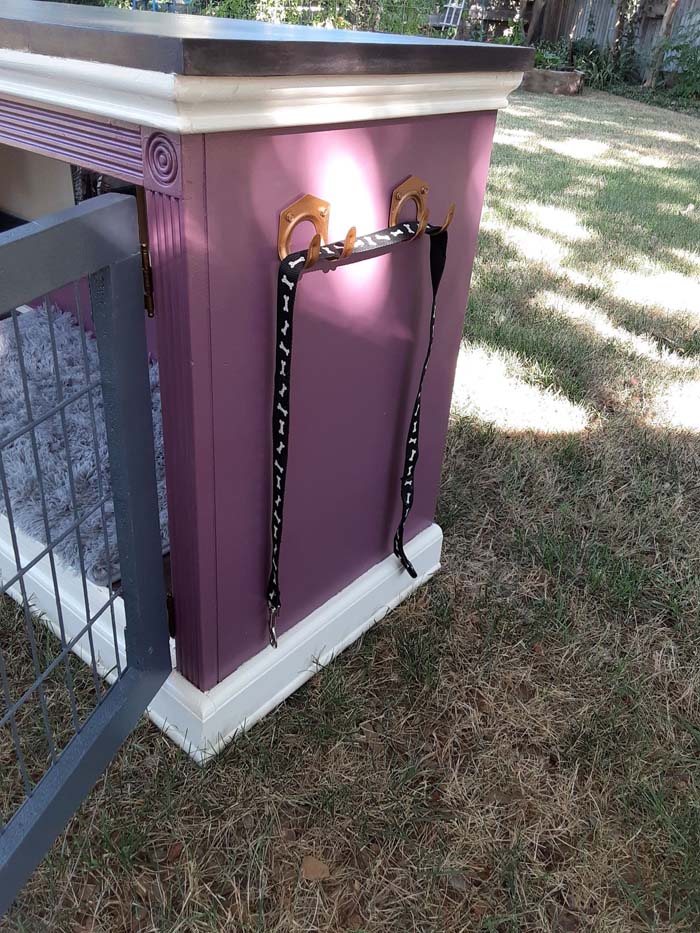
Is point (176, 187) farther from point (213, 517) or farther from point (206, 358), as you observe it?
point (213, 517)

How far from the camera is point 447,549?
181 cm

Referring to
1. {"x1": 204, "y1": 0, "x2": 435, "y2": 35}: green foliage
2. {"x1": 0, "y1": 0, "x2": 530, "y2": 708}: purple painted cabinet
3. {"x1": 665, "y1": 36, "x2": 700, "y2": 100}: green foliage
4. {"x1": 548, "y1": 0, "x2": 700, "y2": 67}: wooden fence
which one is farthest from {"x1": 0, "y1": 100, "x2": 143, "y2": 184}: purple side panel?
{"x1": 548, "y1": 0, "x2": 700, "y2": 67}: wooden fence

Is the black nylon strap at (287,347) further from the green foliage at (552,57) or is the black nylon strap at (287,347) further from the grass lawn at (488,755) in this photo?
the green foliage at (552,57)

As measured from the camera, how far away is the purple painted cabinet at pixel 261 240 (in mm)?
804

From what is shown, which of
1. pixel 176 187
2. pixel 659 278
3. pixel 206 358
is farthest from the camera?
pixel 659 278

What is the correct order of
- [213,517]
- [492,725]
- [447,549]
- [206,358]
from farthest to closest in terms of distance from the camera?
[447,549] → [492,725] → [213,517] → [206,358]

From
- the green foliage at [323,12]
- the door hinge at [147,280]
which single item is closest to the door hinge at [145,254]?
the door hinge at [147,280]

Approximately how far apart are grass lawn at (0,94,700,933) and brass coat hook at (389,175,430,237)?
0.84 meters

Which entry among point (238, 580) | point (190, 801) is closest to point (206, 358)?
point (238, 580)

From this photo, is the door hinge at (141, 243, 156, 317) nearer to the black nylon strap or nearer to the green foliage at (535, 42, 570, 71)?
the black nylon strap

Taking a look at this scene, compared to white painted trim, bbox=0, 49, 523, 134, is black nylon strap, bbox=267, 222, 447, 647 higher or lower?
lower

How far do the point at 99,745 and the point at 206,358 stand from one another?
1.94ft

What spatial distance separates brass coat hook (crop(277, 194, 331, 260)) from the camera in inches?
37.1

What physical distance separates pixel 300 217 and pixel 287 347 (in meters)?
0.17
